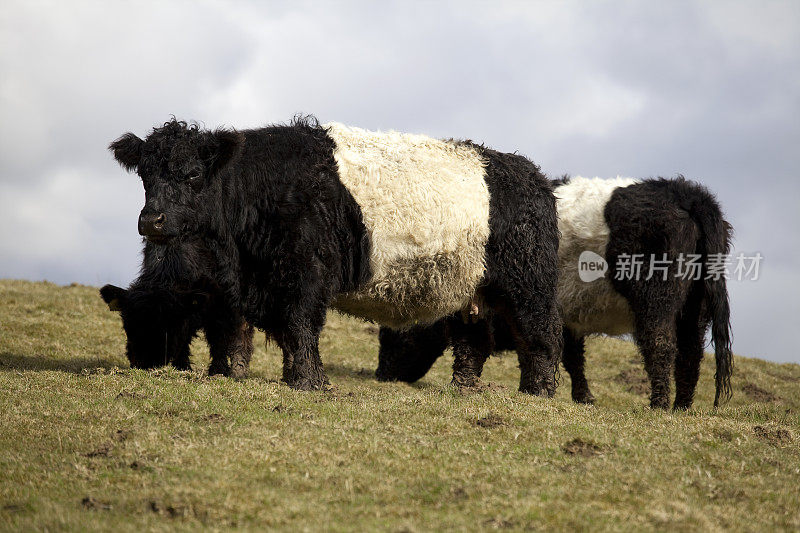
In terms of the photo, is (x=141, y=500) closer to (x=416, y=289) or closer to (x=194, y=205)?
(x=194, y=205)

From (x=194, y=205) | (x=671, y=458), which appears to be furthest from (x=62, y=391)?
(x=671, y=458)

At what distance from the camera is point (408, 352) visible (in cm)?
1698

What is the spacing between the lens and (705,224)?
A: 44.8 feet

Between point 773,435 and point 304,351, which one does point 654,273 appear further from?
point 304,351

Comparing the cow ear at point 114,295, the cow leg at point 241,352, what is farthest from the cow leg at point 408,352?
the cow ear at point 114,295

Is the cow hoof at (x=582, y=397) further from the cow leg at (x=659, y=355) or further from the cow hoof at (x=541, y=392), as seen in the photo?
the cow hoof at (x=541, y=392)

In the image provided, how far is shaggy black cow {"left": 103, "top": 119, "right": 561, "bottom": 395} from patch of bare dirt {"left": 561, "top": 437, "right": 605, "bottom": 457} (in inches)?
140

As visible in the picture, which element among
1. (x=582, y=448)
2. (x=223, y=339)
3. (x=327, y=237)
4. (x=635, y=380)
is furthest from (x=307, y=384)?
(x=635, y=380)

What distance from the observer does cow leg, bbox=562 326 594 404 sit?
15.5 m

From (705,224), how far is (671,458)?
6751 millimetres

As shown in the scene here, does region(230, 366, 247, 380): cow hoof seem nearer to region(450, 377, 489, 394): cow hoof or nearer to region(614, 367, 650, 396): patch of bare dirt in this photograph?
region(450, 377, 489, 394): cow hoof

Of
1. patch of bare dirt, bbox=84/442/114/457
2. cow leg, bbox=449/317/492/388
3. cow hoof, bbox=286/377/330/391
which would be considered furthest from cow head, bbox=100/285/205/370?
patch of bare dirt, bbox=84/442/114/457

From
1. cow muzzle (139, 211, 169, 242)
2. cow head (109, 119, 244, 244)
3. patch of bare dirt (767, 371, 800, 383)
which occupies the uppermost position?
cow head (109, 119, 244, 244)

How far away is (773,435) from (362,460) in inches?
194
